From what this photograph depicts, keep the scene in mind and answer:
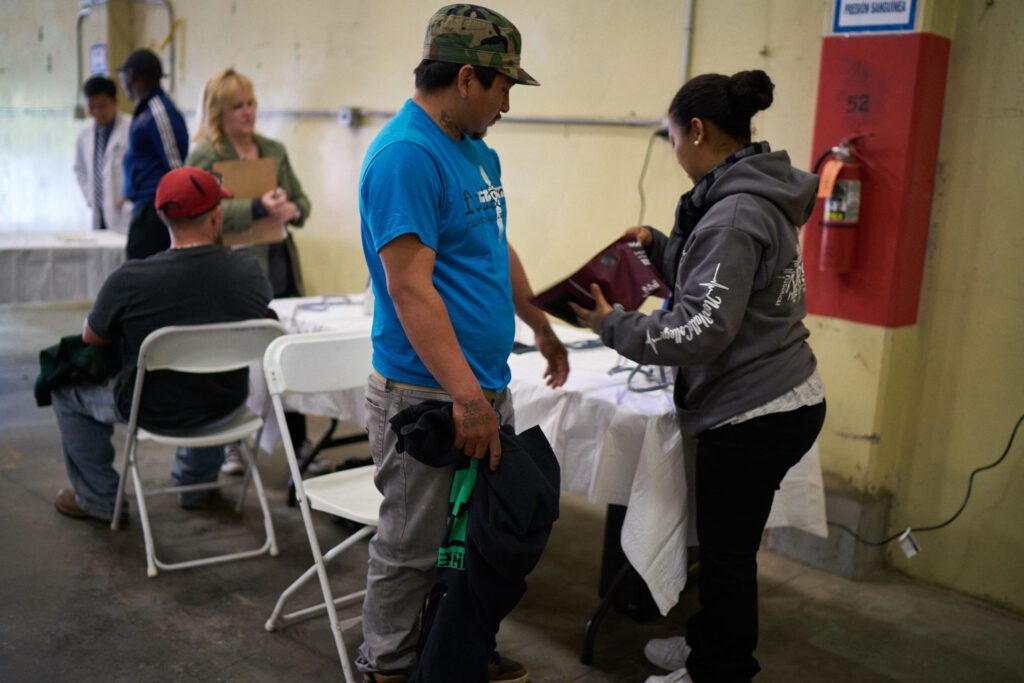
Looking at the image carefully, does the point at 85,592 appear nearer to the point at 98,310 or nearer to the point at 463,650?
the point at 98,310

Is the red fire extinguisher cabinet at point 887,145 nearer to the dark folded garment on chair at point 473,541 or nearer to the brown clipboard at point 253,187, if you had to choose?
the dark folded garment on chair at point 473,541

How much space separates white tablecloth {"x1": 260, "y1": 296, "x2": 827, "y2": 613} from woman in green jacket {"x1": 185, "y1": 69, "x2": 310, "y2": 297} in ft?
3.64

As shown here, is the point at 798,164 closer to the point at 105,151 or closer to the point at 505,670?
the point at 505,670

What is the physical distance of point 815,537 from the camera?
131 inches

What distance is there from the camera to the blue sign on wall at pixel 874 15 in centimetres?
289

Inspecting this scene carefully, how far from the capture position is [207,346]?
2.93 metres

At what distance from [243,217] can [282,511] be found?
3.75ft

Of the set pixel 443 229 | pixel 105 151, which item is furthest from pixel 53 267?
pixel 443 229

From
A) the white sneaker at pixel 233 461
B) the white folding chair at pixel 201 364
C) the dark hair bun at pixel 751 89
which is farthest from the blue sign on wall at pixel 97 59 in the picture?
the dark hair bun at pixel 751 89

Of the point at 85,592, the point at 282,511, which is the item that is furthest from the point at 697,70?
the point at 85,592

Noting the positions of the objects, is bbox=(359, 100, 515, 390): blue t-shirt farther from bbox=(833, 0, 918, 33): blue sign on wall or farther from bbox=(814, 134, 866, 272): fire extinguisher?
bbox=(833, 0, 918, 33): blue sign on wall

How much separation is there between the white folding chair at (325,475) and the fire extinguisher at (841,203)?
5.02 ft

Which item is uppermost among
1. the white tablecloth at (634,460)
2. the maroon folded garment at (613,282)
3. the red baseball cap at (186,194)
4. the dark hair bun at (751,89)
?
the dark hair bun at (751,89)

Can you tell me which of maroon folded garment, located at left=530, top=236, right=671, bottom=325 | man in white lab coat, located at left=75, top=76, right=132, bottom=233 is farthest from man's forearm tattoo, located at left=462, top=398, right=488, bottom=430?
man in white lab coat, located at left=75, top=76, right=132, bottom=233
